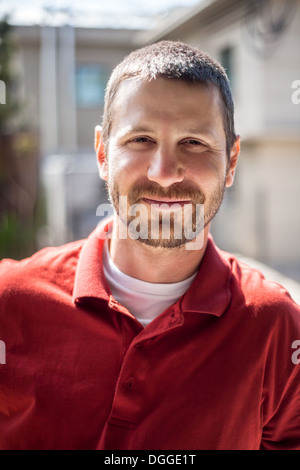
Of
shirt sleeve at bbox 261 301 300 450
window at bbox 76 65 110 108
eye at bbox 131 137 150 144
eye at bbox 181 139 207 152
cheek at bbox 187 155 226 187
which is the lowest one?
shirt sleeve at bbox 261 301 300 450

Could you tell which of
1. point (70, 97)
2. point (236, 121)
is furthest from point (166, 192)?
point (70, 97)

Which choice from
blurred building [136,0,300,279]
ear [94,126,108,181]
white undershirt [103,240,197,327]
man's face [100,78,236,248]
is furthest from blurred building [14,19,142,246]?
man's face [100,78,236,248]

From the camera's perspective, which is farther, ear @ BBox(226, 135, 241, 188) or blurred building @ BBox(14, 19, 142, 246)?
blurred building @ BBox(14, 19, 142, 246)

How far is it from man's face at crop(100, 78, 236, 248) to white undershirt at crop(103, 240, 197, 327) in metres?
0.13

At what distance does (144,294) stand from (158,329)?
14 centimetres

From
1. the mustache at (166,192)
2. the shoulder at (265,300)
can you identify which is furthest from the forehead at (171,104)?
the shoulder at (265,300)

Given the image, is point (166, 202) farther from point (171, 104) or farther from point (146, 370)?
point (146, 370)

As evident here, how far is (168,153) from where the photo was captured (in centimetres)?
113

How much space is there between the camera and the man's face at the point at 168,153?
44.8 inches

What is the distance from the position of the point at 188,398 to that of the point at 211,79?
2.27ft

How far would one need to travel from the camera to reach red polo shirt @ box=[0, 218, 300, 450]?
1.10 meters

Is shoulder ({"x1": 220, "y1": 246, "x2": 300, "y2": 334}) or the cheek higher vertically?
the cheek

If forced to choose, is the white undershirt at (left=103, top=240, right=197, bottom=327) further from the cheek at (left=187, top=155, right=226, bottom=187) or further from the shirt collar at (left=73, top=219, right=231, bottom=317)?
the cheek at (left=187, top=155, right=226, bottom=187)

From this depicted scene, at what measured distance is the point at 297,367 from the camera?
3.84ft
